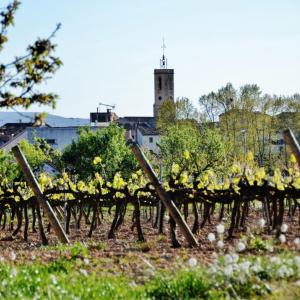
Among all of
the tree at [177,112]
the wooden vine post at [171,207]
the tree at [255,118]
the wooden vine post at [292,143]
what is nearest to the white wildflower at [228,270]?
the wooden vine post at [292,143]

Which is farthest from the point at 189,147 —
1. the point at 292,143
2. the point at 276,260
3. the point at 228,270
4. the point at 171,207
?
the point at 228,270

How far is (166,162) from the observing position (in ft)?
190

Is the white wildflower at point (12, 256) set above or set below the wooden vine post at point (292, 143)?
below

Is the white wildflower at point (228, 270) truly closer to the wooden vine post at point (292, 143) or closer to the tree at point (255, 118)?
the wooden vine post at point (292, 143)

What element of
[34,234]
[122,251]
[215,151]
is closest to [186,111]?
[215,151]

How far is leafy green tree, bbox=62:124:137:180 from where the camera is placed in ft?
185

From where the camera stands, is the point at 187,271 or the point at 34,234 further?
the point at 34,234

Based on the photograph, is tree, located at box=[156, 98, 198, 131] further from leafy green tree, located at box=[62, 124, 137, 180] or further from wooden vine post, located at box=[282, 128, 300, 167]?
wooden vine post, located at box=[282, 128, 300, 167]

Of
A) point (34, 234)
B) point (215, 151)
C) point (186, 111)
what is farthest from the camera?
point (186, 111)

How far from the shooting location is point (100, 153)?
5809 centimetres

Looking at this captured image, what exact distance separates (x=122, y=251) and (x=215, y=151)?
4941 centimetres

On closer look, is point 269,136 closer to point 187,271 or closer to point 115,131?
point 115,131

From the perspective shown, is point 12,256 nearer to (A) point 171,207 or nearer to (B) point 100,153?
(A) point 171,207

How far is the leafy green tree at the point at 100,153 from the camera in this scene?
56250 millimetres
